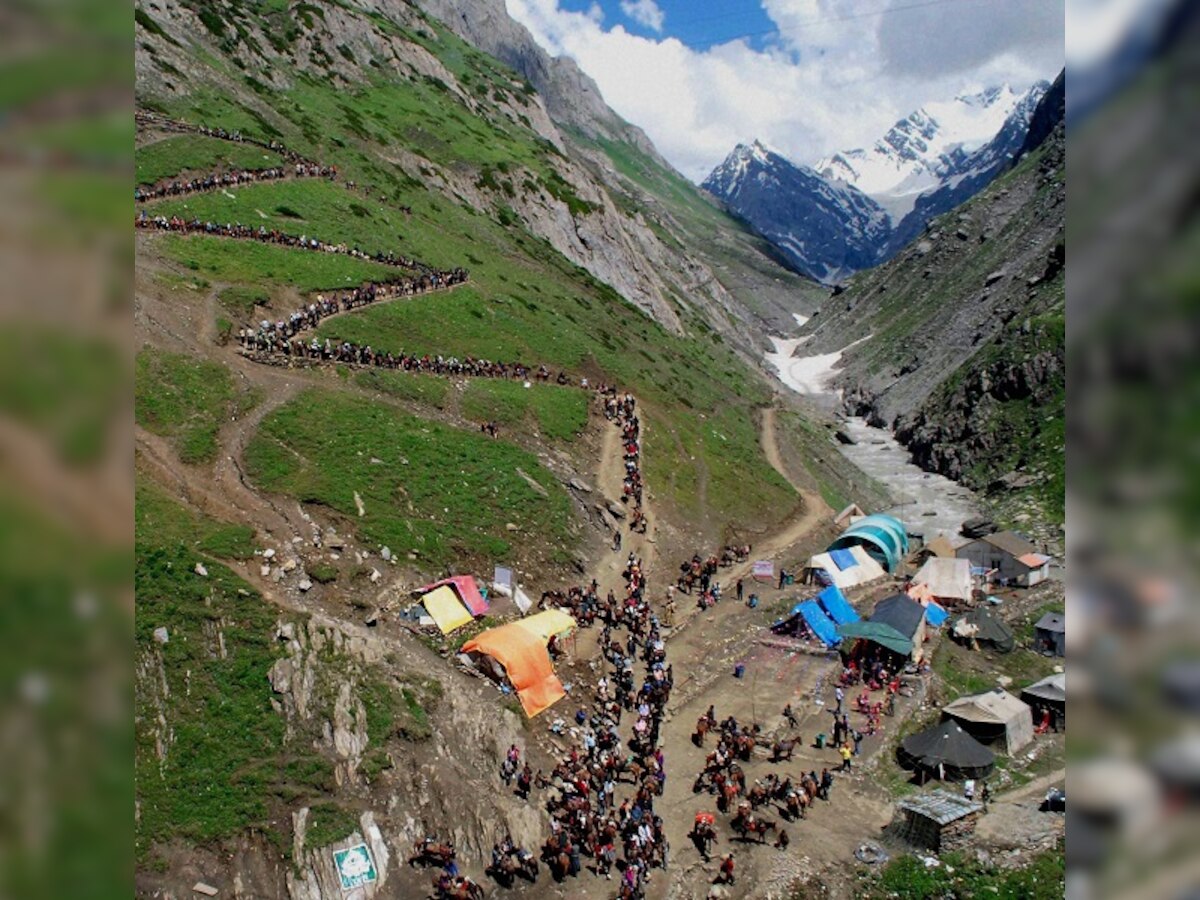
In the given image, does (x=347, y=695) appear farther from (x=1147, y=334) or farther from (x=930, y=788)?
(x=1147, y=334)

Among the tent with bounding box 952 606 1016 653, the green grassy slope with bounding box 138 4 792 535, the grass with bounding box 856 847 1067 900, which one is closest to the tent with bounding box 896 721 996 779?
the grass with bounding box 856 847 1067 900

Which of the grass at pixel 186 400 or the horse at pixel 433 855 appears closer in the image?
the horse at pixel 433 855

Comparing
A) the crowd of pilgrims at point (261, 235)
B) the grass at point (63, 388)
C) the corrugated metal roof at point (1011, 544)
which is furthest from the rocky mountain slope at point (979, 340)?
the grass at point (63, 388)

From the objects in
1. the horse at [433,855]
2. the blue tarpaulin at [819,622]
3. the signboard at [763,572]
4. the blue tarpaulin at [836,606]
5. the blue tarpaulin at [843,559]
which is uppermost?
the blue tarpaulin at [843,559]

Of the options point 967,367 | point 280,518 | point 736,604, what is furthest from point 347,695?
point 967,367

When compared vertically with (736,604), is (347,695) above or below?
below

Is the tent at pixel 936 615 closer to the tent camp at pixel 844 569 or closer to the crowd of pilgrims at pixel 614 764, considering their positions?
the tent camp at pixel 844 569

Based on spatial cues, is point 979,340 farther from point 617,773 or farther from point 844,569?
point 617,773
